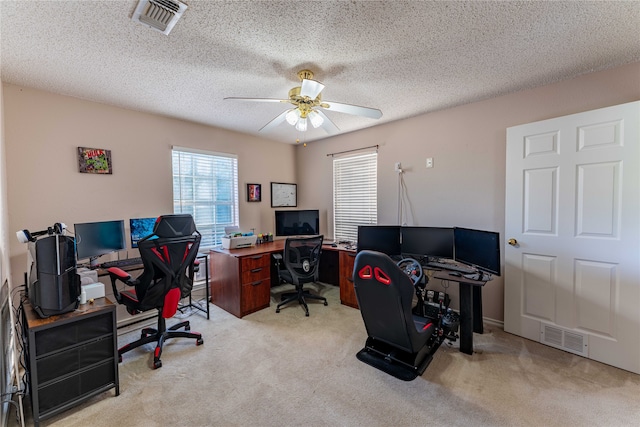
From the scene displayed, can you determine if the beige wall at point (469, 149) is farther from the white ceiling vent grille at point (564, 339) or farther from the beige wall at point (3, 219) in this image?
the beige wall at point (3, 219)

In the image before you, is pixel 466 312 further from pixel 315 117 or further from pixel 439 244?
pixel 315 117

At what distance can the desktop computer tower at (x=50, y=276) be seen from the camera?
1.63 metres

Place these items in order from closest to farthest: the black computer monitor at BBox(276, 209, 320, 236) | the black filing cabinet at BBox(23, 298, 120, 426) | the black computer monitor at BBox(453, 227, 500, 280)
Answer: the black filing cabinet at BBox(23, 298, 120, 426) → the black computer monitor at BBox(453, 227, 500, 280) → the black computer monitor at BBox(276, 209, 320, 236)

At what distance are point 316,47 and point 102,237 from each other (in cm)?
269

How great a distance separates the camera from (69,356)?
169 centimetres

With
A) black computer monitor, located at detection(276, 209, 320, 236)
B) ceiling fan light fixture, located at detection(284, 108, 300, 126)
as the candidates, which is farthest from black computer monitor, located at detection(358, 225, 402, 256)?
ceiling fan light fixture, located at detection(284, 108, 300, 126)

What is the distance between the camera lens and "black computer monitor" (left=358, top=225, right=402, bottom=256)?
3199 millimetres

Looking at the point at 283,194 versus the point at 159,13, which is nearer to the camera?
the point at 159,13

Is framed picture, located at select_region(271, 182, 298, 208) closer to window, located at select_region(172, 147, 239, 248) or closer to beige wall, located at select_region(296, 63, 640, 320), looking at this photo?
window, located at select_region(172, 147, 239, 248)

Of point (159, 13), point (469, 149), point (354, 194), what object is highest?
point (159, 13)

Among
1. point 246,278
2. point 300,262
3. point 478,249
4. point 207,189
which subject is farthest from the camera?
point 207,189

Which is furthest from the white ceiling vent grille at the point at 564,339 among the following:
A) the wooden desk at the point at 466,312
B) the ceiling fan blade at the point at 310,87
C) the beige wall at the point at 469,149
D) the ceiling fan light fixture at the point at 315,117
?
the ceiling fan blade at the point at 310,87

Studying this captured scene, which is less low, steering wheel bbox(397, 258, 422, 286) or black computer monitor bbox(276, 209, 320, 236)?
black computer monitor bbox(276, 209, 320, 236)

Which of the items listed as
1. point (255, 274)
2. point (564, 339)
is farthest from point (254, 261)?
point (564, 339)
